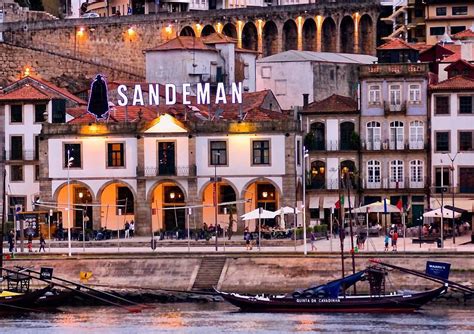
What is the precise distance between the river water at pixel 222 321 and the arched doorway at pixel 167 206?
22747 millimetres

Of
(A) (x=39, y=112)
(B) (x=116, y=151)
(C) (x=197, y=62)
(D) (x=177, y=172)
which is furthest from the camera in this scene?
(C) (x=197, y=62)

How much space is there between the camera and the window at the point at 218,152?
149250 mm

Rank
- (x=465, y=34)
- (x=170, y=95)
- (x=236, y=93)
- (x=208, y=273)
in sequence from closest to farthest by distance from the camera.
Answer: (x=208, y=273) → (x=236, y=93) → (x=170, y=95) → (x=465, y=34)

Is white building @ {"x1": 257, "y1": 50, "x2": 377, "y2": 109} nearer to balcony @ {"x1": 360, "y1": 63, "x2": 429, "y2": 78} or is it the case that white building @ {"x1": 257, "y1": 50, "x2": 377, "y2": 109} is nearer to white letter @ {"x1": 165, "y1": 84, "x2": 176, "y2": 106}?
white letter @ {"x1": 165, "y1": 84, "x2": 176, "y2": 106}

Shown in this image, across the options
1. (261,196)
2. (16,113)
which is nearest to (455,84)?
(261,196)

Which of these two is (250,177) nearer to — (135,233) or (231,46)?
(135,233)

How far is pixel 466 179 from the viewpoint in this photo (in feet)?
495

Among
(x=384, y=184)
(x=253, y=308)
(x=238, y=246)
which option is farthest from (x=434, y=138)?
(x=253, y=308)

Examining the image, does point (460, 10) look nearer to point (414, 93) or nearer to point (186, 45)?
point (186, 45)

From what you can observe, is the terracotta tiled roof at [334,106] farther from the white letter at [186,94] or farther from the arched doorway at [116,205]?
the arched doorway at [116,205]

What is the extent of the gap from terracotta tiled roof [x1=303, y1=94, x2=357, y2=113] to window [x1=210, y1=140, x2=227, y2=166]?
824 cm

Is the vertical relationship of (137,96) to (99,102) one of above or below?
above

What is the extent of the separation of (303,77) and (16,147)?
29.6m

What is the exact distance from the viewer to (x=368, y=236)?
145 metres
